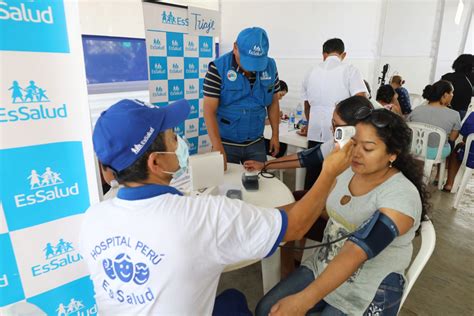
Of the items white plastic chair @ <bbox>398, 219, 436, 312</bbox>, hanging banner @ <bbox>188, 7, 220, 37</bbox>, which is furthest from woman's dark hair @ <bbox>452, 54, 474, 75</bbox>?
white plastic chair @ <bbox>398, 219, 436, 312</bbox>

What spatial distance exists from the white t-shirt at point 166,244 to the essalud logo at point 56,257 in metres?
0.46

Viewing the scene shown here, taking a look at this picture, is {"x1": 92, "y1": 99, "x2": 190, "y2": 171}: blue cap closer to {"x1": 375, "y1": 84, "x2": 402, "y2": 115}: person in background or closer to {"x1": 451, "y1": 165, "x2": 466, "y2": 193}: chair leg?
{"x1": 375, "y1": 84, "x2": 402, "y2": 115}: person in background

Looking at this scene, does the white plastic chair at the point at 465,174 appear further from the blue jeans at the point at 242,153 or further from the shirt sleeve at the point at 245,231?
the shirt sleeve at the point at 245,231

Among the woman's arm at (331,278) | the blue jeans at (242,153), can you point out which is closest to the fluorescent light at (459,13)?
the blue jeans at (242,153)

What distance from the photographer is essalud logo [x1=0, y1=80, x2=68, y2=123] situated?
989mm

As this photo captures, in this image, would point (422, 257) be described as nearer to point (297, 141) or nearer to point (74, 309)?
point (74, 309)

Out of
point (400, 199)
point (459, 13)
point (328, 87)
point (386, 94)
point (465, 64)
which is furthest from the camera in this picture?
point (459, 13)

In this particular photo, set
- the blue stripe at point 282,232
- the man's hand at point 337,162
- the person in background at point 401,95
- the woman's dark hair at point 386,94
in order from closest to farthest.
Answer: the blue stripe at point 282,232 < the man's hand at point 337,162 < the woman's dark hair at point 386,94 < the person in background at point 401,95

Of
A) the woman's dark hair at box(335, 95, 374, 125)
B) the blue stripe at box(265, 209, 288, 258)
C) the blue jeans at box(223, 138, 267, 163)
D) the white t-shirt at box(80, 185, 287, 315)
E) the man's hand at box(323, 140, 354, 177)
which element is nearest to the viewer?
the white t-shirt at box(80, 185, 287, 315)

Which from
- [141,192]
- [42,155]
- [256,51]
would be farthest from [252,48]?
[141,192]

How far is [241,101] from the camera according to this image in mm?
2146

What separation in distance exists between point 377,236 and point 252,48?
1.36 m

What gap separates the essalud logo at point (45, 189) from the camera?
109cm

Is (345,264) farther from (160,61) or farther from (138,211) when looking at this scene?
(160,61)
